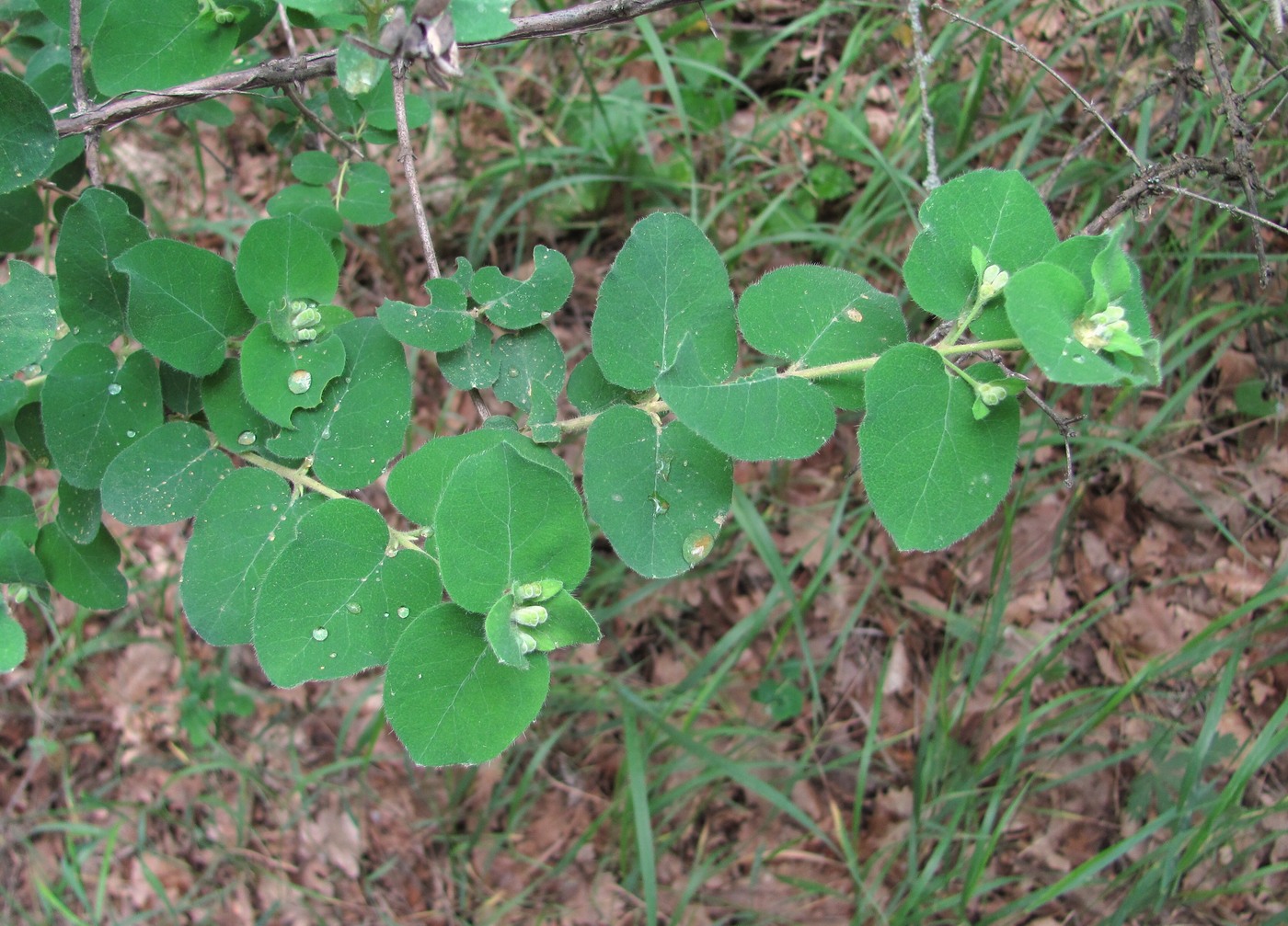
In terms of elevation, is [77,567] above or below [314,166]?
below

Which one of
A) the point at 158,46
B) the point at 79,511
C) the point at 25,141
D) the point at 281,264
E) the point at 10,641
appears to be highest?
the point at 158,46

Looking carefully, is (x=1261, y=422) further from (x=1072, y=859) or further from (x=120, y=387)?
(x=120, y=387)

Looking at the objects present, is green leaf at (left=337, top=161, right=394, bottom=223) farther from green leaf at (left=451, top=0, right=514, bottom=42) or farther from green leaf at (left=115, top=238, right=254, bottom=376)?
green leaf at (left=451, top=0, right=514, bottom=42)

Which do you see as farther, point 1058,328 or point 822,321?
point 822,321

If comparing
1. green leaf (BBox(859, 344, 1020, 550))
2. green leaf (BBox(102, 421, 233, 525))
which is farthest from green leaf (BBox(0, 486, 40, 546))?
green leaf (BBox(859, 344, 1020, 550))

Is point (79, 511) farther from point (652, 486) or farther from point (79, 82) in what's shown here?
point (652, 486)

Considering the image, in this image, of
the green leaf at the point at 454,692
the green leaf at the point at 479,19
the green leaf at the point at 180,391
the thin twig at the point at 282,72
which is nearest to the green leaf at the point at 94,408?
the green leaf at the point at 180,391

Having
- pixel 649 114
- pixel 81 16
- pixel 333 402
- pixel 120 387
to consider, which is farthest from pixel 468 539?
pixel 649 114

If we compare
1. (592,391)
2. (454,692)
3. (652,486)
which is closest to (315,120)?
(592,391)

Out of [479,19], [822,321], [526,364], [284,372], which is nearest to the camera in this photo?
[479,19]
